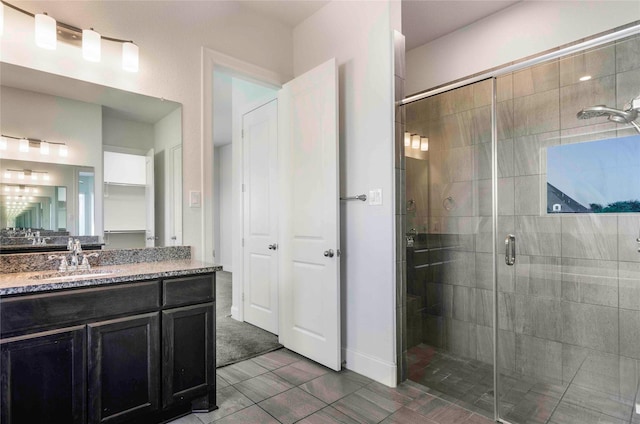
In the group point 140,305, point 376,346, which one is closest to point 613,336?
point 376,346

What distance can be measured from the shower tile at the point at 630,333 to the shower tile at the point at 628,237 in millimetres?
350

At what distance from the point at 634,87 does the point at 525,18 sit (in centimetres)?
99

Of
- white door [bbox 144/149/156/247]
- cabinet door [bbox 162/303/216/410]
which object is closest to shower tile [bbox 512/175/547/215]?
cabinet door [bbox 162/303/216/410]

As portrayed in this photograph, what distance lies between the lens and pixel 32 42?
1871mm

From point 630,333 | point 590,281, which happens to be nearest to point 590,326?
point 630,333

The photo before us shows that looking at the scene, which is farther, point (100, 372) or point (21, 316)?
point (100, 372)

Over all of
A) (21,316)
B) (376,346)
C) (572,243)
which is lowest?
(376,346)

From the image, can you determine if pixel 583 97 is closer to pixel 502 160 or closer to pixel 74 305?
pixel 502 160

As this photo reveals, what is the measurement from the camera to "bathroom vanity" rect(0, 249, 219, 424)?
1461mm

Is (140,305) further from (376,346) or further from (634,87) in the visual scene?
(634,87)

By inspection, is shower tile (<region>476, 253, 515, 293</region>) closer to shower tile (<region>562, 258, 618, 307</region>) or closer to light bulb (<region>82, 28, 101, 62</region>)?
shower tile (<region>562, 258, 618, 307</region>)

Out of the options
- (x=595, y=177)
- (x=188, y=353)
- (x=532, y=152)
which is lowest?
(x=188, y=353)

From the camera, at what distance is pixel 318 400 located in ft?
6.95

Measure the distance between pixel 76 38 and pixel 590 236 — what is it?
3518mm
